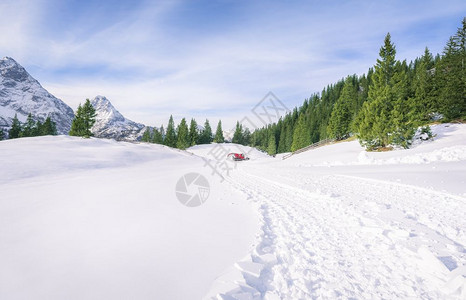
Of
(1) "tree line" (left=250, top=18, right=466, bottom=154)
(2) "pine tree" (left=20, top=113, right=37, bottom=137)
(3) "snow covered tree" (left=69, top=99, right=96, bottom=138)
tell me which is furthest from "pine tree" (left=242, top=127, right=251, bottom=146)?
(2) "pine tree" (left=20, top=113, right=37, bottom=137)

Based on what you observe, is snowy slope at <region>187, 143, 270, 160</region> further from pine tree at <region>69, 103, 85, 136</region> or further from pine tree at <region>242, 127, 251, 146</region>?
pine tree at <region>242, 127, 251, 146</region>

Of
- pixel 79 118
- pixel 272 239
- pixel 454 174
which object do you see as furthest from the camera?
pixel 79 118

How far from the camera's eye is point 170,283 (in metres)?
2.47

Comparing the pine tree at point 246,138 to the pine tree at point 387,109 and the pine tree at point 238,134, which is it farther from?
the pine tree at point 387,109

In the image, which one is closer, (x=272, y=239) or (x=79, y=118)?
(x=272, y=239)

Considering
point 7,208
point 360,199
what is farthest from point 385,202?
point 7,208

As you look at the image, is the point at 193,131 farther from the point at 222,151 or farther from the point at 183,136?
the point at 222,151

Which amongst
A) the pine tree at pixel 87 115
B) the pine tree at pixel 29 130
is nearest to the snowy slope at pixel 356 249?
the pine tree at pixel 87 115

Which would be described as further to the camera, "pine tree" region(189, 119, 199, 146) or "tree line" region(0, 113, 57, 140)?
"pine tree" region(189, 119, 199, 146)

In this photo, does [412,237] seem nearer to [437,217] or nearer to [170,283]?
[437,217]

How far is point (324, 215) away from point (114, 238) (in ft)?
15.8

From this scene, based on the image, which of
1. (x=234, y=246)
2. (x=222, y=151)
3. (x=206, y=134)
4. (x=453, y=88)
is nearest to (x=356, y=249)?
(x=234, y=246)

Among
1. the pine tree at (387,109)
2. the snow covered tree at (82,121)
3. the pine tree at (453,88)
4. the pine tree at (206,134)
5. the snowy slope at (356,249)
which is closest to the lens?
the snowy slope at (356,249)

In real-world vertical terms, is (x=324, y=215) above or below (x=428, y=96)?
below
